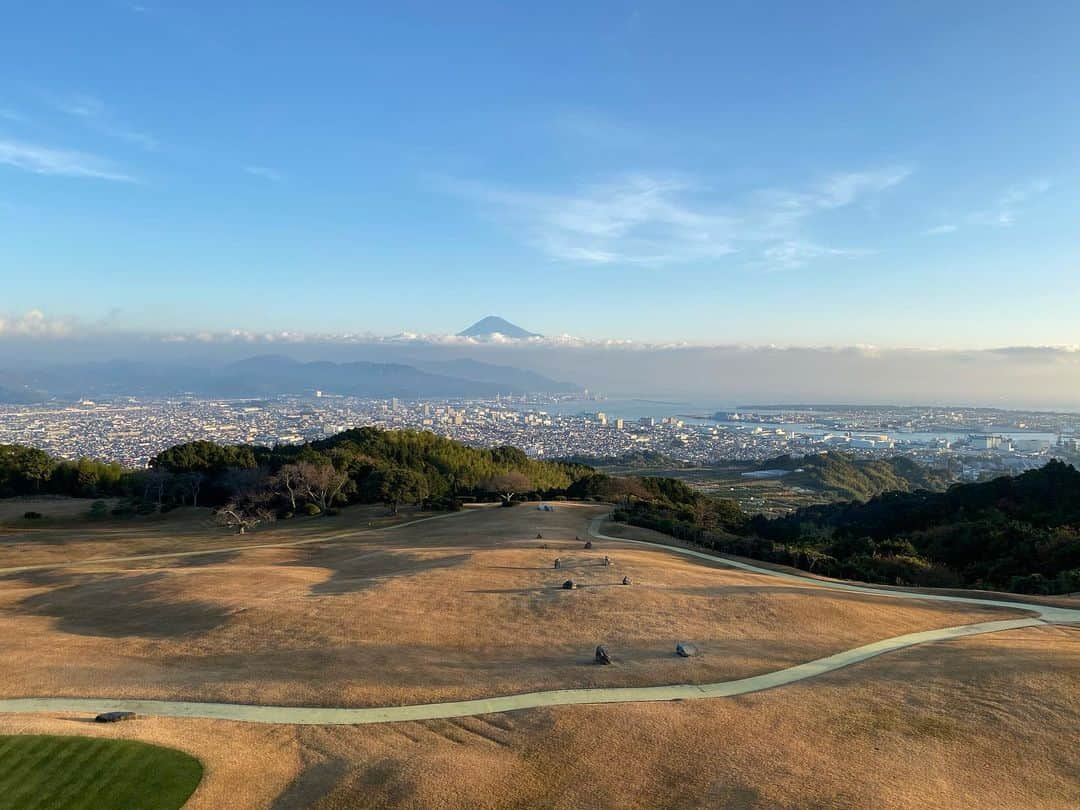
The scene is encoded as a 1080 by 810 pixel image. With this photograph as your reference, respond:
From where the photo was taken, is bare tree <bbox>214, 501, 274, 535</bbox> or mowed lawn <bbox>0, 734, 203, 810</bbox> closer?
mowed lawn <bbox>0, 734, 203, 810</bbox>

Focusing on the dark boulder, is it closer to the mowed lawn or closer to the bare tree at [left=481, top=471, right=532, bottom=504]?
the mowed lawn

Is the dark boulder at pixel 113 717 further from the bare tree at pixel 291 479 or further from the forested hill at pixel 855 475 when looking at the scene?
the forested hill at pixel 855 475

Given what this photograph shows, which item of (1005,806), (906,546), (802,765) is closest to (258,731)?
(802,765)

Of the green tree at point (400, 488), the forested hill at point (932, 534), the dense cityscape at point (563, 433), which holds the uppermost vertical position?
the forested hill at point (932, 534)

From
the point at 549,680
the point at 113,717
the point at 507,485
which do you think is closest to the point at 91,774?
the point at 113,717

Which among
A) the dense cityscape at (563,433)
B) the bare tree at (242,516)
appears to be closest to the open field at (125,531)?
the bare tree at (242,516)

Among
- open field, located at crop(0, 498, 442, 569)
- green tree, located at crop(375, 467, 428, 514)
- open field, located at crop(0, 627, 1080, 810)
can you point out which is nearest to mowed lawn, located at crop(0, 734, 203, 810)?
open field, located at crop(0, 627, 1080, 810)

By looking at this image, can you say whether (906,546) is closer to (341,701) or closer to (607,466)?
(341,701)
